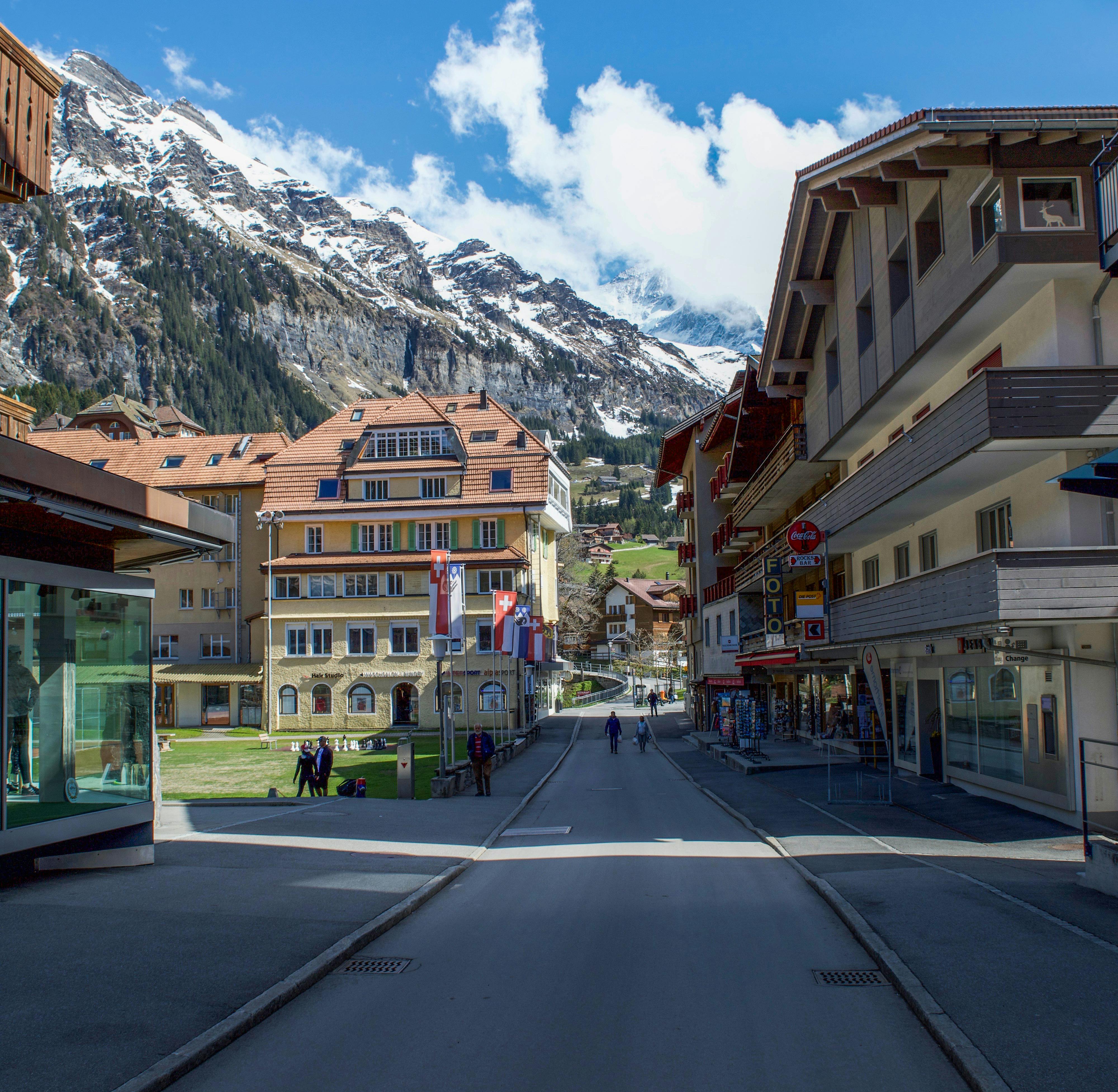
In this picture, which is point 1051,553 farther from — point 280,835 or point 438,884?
point 280,835

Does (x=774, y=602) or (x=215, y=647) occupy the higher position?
(x=774, y=602)

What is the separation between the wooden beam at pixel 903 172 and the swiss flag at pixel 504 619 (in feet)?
62.1

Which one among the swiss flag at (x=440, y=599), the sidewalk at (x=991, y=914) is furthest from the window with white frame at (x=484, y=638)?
the sidewalk at (x=991, y=914)

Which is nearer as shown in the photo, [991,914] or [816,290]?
[991,914]

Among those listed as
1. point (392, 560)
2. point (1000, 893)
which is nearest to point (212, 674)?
point (392, 560)

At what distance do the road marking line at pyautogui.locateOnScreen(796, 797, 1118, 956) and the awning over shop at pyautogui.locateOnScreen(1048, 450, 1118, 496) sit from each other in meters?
4.96

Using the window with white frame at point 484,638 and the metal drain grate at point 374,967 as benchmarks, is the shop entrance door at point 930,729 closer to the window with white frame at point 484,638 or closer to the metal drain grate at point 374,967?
the metal drain grate at point 374,967

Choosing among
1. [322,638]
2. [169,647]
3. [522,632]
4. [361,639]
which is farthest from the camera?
[169,647]

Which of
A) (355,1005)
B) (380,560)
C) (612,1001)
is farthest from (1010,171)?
(380,560)

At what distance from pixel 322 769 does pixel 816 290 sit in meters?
17.7

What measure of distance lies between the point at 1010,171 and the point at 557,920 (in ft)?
44.3

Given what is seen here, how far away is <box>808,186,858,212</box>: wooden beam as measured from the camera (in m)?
21.8

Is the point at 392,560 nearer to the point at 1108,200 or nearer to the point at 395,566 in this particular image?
the point at 395,566

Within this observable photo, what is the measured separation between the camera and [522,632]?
37688mm
